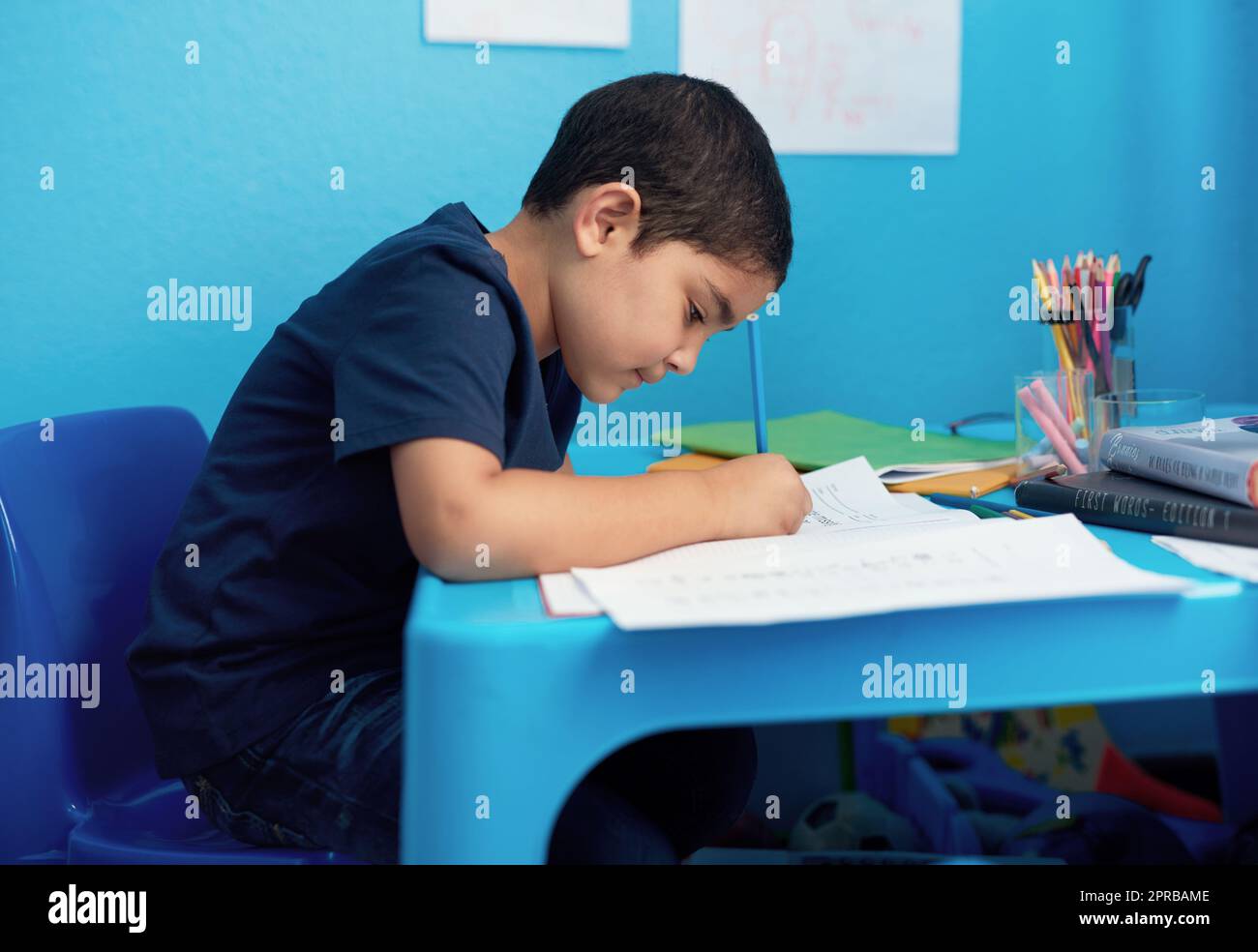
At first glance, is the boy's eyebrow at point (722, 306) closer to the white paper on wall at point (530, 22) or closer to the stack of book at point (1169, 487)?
the stack of book at point (1169, 487)

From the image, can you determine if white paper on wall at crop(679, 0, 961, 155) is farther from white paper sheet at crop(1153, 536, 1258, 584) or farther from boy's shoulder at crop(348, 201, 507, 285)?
white paper sheet at crop(1153, 536, 1258, 584)

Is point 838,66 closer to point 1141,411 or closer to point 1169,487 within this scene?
point 1141,411

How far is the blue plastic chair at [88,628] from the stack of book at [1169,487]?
562 millimetres

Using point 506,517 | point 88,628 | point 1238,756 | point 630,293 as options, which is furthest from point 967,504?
point 1238,756

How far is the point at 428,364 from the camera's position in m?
0.70

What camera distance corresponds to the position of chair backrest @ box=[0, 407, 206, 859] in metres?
0.84

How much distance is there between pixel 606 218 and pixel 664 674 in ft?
1.40

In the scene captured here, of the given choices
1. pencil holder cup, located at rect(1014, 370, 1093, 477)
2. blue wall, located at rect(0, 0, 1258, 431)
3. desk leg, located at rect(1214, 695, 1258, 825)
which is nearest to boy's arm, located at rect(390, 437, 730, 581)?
pencil holder cup, located at rect(1014, 370, 1093, 477)

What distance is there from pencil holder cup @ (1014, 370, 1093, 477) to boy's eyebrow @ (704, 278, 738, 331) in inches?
11.5

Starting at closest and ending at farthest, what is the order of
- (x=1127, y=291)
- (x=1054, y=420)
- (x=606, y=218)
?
(x=606, y=218) < (x=1054, y=420) < (x=1127, y=291)

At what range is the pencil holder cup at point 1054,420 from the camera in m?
1.02

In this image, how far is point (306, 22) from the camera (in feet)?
4.59
